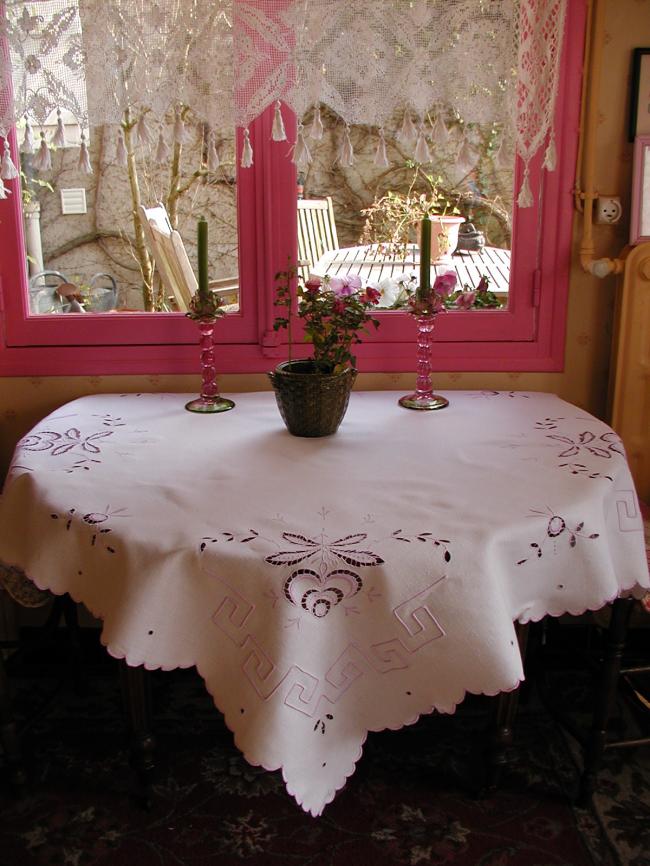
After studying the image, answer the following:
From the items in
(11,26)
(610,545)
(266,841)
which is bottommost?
(266,841)

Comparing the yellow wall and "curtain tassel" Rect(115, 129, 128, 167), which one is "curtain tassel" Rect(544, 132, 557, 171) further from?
"curtain tassel" Rect(115, 129, 128, 167)

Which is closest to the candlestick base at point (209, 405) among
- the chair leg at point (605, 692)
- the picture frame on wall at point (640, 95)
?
the chair leg at point (605, 692)

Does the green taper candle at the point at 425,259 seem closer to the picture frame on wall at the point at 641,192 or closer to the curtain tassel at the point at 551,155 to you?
the curtain tassel at the point at 551,155

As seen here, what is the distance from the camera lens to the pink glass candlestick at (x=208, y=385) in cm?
206

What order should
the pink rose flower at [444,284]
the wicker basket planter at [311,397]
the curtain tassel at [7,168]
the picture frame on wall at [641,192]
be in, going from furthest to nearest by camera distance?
the picture frame on wall at [641,192] → the pink rose flower at [444,284] → the curtain tassel at [7,168] → the wicker basket planter at [311,397]

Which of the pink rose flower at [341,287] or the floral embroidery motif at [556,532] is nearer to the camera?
the floral embroidery motif at [556,532]

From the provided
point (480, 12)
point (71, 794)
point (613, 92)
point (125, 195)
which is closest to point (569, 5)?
point (613, 92)

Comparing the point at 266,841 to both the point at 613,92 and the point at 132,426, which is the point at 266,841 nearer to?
the point at 132,426

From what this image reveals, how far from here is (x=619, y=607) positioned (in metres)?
1.74

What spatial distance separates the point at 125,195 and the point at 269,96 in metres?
0.60

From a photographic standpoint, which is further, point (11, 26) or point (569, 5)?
point (569, 5)

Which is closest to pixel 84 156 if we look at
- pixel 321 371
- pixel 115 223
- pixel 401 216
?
pixel 115 223

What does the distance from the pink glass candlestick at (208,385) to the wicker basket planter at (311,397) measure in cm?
27

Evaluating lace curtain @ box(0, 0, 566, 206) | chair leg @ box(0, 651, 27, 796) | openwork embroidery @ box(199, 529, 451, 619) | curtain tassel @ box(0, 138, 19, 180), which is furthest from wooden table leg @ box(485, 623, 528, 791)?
curtain tassel @ box(0, 138, 19, 180)
